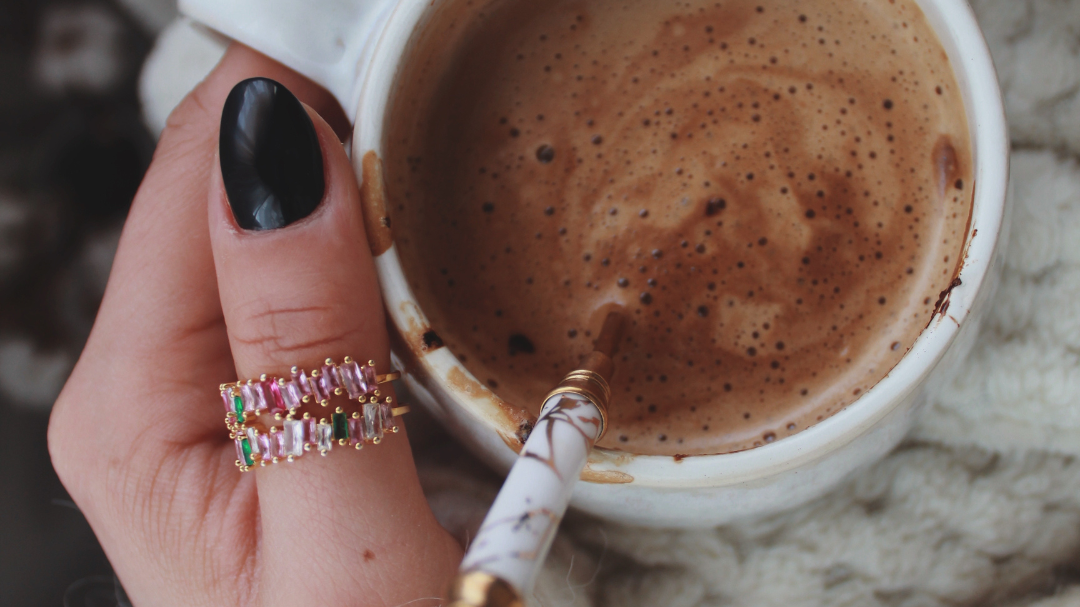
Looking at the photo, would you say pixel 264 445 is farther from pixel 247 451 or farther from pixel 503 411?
pixel 503 411

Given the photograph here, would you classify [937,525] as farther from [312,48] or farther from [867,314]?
[312,48]

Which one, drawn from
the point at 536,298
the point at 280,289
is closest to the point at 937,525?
the point at 536,298

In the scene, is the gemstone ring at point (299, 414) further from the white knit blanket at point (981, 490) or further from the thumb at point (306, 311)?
the white knit blanket at point (981, 490)

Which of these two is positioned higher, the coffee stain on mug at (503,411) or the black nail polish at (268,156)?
the black nail polish at (268,156)

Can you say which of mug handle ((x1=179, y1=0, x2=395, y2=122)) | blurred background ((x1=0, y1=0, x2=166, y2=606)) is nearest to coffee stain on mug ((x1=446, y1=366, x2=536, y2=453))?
mug handle ((x1=179, y1=0, x2=395, y2=122))

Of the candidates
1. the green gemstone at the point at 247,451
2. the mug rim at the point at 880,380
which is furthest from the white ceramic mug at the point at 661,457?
the green gemstone at the point at 247,451

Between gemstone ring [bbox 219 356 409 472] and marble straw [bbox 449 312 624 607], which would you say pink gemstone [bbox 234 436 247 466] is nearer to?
gemstone ring [bbox 219 356 409 472]
